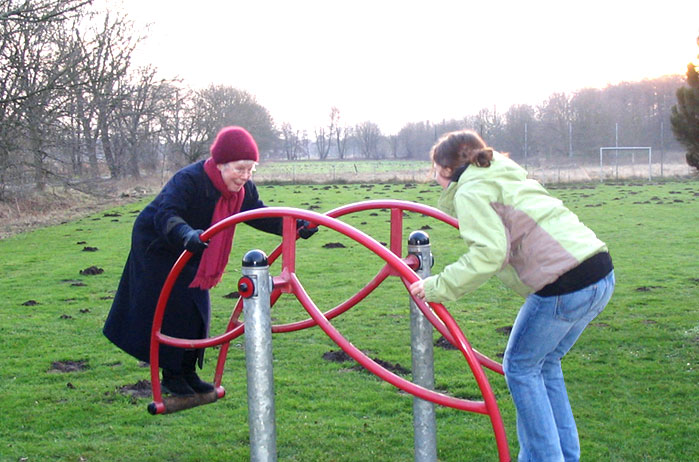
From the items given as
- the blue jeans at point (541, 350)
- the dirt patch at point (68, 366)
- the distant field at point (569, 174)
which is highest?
the blue jeans at point (541, 350)

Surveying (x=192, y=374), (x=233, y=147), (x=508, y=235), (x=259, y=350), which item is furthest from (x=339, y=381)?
(x=508, y=235)

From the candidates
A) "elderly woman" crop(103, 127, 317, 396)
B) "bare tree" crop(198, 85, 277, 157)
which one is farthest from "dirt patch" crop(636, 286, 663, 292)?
"bare tree" crop(198, 85, 277, 157)

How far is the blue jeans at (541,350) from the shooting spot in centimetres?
301

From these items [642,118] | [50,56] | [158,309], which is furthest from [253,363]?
Result: [642,118]

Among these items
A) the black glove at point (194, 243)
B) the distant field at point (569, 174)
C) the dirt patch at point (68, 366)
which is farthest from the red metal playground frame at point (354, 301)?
the distant field at point (569, 174)

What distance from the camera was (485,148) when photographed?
3033 mm

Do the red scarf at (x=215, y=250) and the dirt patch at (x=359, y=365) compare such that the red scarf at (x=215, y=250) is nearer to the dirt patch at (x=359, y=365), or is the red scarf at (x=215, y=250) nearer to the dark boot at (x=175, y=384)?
the dark boot at (x=175, y=384)

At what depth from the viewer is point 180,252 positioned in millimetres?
4328

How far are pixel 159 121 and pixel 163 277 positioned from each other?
3695cm

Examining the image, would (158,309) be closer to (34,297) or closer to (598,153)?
(34,297)

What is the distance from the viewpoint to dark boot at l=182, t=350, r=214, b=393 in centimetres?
454

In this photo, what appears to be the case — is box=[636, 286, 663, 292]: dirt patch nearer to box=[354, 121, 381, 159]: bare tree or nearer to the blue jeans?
the blue jeans

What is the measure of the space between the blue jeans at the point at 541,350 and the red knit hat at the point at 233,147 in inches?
72.6

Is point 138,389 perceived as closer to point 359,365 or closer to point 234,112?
point 359,365
